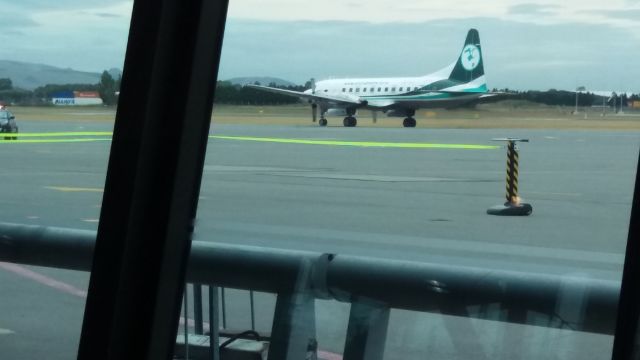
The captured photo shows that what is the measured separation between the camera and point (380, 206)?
2.62m

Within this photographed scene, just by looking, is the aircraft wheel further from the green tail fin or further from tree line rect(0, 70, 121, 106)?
tree line rect(0, 70, 121, 106)

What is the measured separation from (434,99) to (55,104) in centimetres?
121

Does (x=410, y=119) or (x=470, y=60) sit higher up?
(x=470, y=60)

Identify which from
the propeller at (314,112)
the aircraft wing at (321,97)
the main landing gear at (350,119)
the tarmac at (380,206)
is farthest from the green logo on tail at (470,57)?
the propeller at (314,112)

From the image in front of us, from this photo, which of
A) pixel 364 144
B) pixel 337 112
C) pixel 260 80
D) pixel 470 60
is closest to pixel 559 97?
pixel 470 60

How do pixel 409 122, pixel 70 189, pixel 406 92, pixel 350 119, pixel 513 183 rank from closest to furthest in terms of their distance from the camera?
pixel 513 183 → pixel 406 92 → pixel 409 122 → pixel 350 119 → pixel 70 189

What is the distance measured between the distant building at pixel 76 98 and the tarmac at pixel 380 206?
0.07 m

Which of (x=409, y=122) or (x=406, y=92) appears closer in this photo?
(x=406, y=92)

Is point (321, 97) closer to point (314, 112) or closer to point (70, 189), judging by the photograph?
point (314, 112)

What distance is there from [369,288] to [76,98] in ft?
3.67

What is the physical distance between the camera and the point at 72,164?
3.12m

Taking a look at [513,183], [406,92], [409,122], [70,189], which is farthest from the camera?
[70,189]

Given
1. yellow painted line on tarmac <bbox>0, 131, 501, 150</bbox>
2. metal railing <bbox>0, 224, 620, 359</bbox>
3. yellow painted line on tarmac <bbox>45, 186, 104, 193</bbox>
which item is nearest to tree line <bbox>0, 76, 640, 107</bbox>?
yellow painted line on tarmac <bbox>0, 131, 501, 150</bbox>

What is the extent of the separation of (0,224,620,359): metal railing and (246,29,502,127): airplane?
413 millimetres
